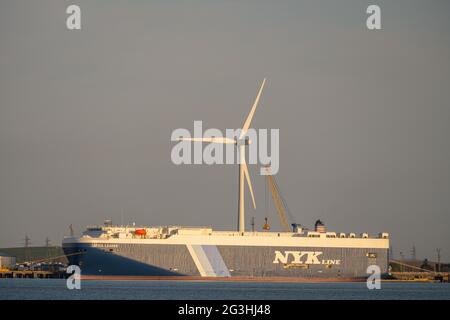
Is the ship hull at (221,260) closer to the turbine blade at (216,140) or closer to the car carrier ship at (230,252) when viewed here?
the car carrier ship at (230,252)

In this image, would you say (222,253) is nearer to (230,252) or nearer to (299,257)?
(230,252)

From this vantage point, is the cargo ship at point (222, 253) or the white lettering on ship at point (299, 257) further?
the white lettering on ship at point (299, 257)

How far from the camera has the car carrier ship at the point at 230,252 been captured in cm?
11075

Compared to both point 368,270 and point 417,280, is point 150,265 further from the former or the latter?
point 417,280

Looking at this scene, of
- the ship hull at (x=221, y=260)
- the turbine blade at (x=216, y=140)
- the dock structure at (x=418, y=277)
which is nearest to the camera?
the turbine blade at (x=216, y=140)

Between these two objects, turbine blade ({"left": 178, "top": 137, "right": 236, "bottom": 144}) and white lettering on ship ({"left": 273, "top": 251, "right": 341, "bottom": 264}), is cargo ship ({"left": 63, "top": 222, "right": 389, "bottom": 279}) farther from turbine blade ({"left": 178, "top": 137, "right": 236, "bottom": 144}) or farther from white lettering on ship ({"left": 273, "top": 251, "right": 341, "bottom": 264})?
turbine blade ({"left": 178, "top": 137, "right": 236, "bottom": 144})

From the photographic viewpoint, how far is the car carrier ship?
11075 centimetres

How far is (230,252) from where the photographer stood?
116 m

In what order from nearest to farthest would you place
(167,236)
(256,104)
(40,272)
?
(256,104) → (167,236) → (40,272)

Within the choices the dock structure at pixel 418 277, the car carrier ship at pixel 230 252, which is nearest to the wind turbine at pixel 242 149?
the car carrier ship at pixel 230 252

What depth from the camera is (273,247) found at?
117875mm
